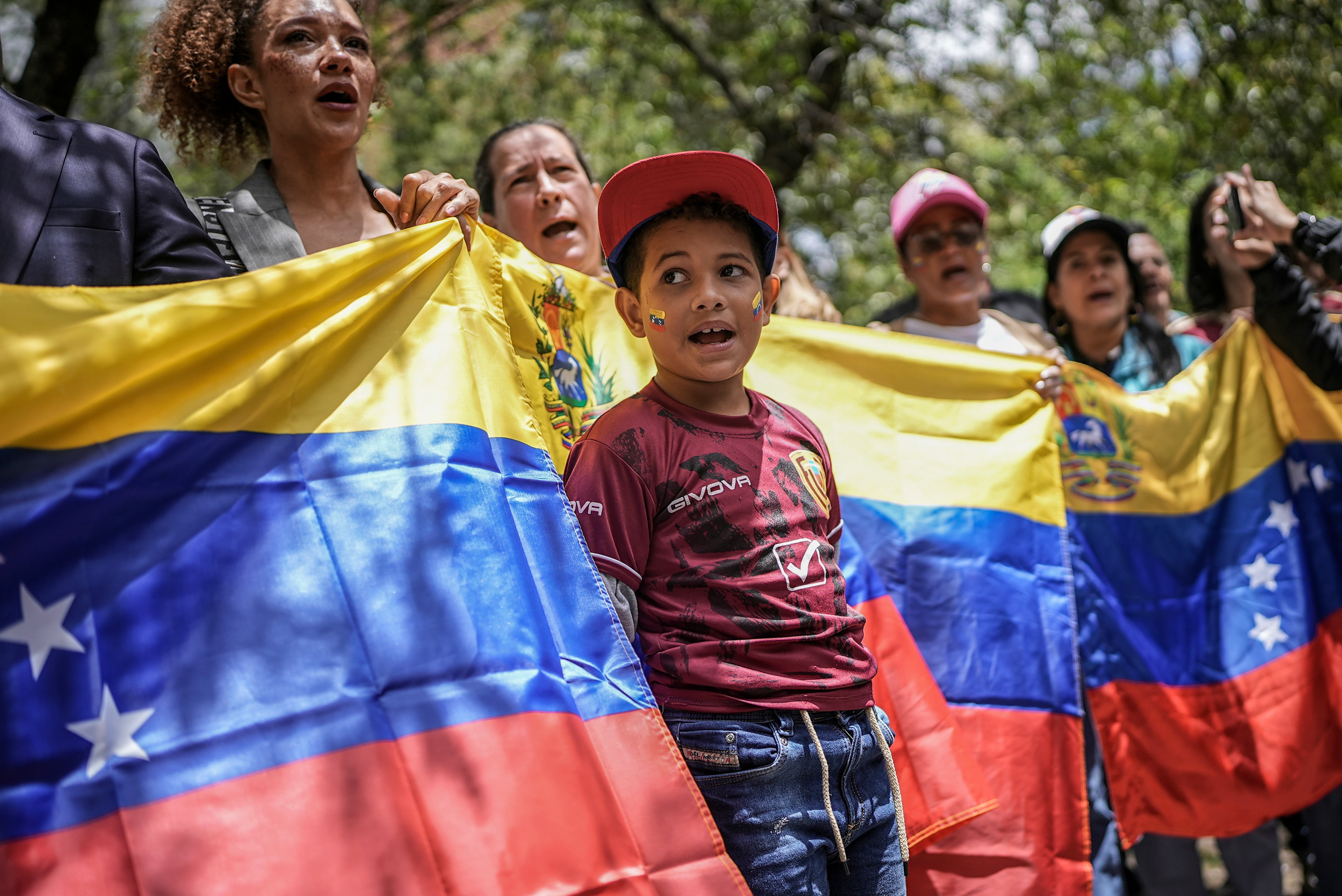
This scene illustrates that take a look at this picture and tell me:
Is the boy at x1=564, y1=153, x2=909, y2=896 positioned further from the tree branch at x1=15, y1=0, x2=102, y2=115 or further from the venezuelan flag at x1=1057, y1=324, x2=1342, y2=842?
the tree branch at x1=15, y1=0, x2=102, y2=115

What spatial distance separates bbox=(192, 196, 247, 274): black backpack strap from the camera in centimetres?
254

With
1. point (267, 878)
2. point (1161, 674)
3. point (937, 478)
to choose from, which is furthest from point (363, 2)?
point (1161, 674)

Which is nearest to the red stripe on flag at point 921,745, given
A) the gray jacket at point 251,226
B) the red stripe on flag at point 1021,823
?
the red stripe on flag at point 1021,823

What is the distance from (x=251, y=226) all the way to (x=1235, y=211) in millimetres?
3206

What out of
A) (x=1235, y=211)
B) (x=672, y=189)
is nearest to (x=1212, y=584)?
(x=1235, y=211)

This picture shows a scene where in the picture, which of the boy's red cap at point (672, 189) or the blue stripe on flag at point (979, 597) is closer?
the boy's red cap at point (672, 189)

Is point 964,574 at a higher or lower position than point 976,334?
lower

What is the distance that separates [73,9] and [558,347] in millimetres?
3336

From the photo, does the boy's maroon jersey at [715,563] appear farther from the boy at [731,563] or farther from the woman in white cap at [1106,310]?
the woman in white cap at [1106,310]

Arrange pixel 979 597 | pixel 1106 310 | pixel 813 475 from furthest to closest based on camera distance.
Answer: pixel 1106 310 < pixel 979 597 < pixel 813 475

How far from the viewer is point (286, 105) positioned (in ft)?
9.02

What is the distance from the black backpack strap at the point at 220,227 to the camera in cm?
254

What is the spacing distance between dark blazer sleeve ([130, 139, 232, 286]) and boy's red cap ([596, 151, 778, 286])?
81cm

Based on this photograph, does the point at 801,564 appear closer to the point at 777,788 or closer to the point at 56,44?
the point at 777,788
